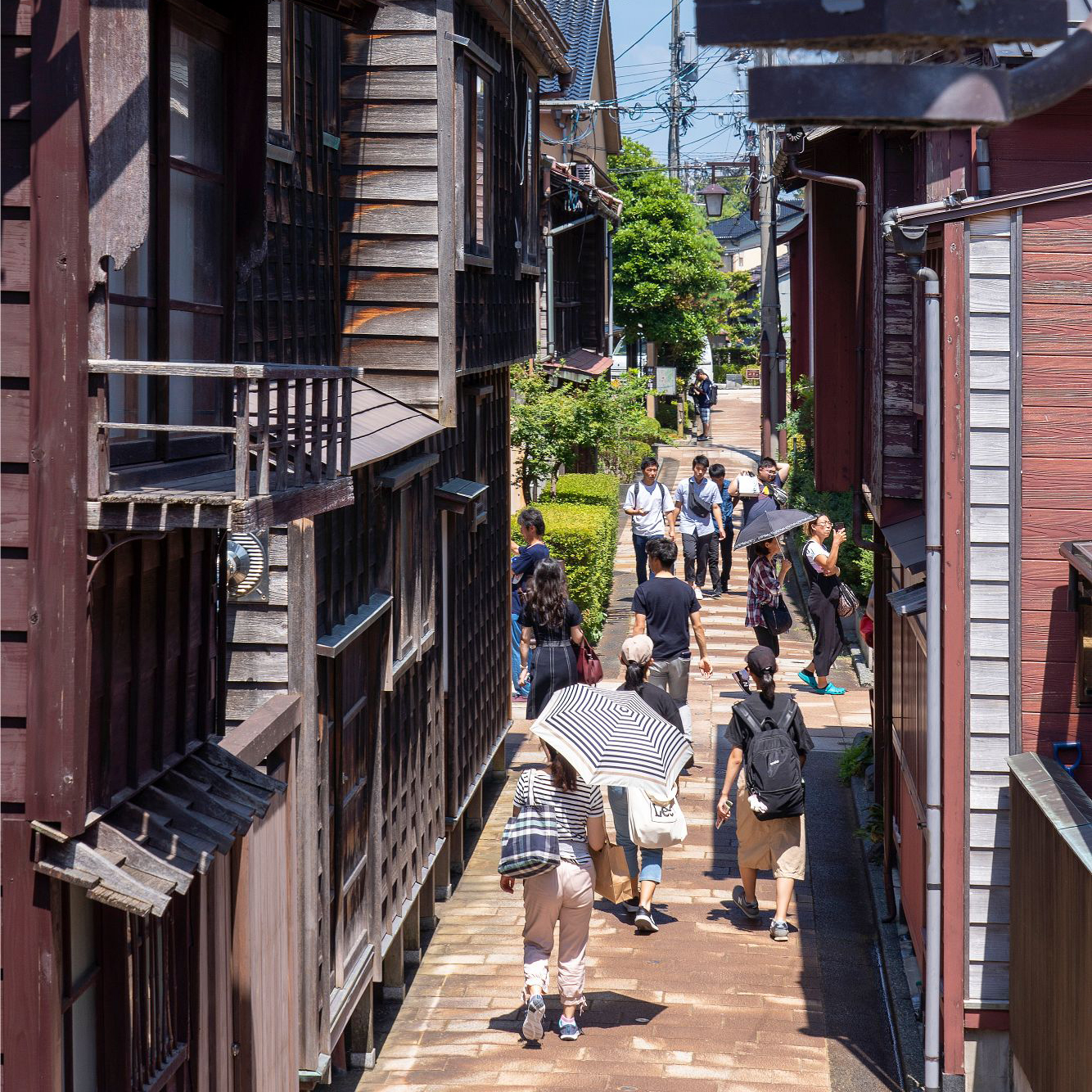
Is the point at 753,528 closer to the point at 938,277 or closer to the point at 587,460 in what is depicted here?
the point at 938,277

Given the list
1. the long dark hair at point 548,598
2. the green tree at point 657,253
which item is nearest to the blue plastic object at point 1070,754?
the long dark hair at point 548,598

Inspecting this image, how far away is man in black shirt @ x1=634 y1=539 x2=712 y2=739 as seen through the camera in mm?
12305

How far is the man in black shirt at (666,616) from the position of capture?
484 inches

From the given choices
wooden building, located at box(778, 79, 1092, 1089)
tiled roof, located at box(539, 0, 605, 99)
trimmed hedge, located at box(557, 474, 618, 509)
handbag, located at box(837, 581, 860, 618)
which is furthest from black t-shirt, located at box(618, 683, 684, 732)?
tiled roof, located at box(539, 0, 605, 99)

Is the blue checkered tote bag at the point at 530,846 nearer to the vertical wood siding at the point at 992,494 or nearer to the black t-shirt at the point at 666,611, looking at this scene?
the vertical wood siding at the point at 992,494

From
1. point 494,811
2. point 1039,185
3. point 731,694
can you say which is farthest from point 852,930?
point 731,694

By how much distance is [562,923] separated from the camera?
820cm

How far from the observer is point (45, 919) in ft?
14.0

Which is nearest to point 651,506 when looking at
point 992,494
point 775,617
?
point 775,617

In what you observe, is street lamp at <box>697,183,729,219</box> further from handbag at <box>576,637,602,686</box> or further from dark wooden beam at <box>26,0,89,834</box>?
dark wooden beam at <box>26,0,89,834</box>

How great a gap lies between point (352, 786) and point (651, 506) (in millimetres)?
10883

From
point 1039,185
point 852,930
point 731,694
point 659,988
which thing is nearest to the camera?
point 1039,185

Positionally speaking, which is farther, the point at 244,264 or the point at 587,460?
the point at 587,460

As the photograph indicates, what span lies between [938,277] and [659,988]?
4626mm
